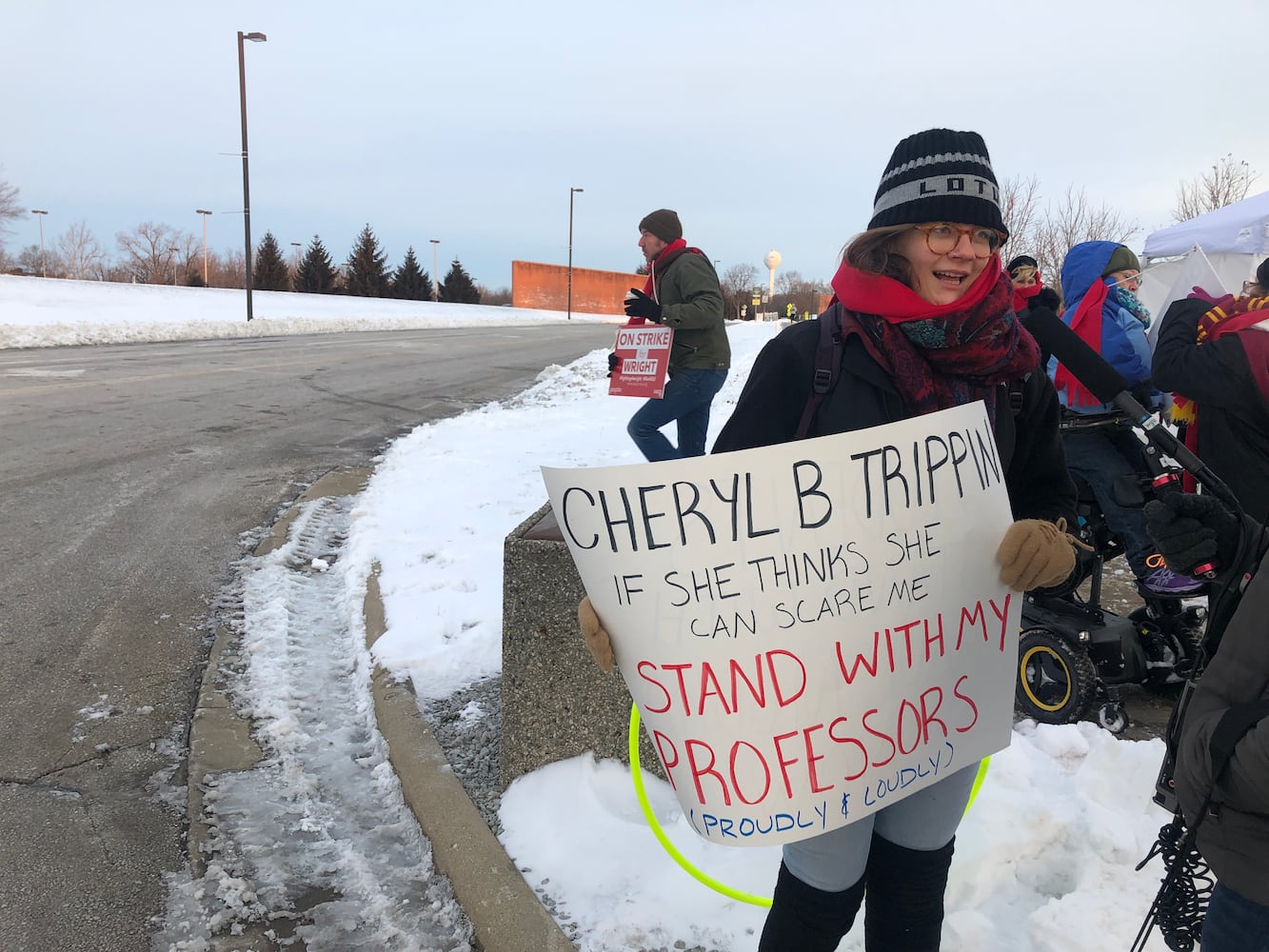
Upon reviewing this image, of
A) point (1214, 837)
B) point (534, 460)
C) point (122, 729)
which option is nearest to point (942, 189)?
point (1214, 837)

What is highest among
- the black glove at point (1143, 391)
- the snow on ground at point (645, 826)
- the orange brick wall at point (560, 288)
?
the orange brick wall at point (560, 288)

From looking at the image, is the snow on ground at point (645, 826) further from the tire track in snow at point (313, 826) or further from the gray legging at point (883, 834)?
the gray legging at point (883, 834)

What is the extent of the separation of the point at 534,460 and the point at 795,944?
5.96m

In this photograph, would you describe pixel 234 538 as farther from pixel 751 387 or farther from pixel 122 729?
pixel 751 387

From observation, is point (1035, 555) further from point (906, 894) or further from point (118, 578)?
point (118, 578)

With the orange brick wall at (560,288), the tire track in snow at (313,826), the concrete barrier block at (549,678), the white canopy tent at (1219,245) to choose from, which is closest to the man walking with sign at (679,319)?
the tire track in snow at (313,826)

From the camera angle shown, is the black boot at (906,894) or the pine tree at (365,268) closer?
the black boot at (906,894)

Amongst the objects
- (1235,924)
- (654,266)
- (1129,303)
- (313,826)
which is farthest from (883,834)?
(654,266)

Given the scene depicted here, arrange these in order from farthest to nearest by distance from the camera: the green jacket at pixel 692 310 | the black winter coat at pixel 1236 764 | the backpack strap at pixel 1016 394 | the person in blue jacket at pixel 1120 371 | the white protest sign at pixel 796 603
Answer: the green jacket at pixel 692 310, the person in blue jacket at pixel 1120 371, the backpack strap at pixel 1016 394, the white protest sign at pixel 796 603, the black winter coat at pixel 1236 764

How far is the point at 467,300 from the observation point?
66625 millimetres

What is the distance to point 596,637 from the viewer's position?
155 cm

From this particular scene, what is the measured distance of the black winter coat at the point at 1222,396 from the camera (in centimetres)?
274

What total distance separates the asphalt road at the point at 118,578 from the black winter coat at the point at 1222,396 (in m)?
3.57

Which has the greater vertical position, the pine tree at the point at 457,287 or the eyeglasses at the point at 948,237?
the pine tree at the point at 457,287
